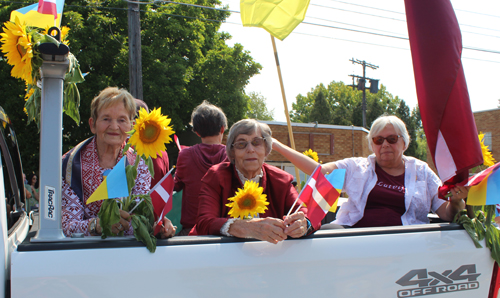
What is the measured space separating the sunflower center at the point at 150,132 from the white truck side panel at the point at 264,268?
448 millimetres

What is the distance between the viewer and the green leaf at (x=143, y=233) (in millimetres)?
1624

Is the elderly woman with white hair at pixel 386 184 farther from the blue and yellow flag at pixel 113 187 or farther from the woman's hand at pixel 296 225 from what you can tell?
the blue and yellow flag at pixel 113 187

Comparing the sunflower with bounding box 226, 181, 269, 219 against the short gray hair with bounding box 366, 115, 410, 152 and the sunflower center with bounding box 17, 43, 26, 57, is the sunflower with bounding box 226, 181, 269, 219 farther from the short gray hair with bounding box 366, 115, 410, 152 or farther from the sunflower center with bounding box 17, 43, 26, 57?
the short gray hair with bounding box 366, 115, 410, 152

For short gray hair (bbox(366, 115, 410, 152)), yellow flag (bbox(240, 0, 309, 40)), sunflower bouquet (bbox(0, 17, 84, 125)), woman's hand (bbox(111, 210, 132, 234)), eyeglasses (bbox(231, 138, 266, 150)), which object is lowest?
woman's hand (bbox(111, 210, 132, 234))

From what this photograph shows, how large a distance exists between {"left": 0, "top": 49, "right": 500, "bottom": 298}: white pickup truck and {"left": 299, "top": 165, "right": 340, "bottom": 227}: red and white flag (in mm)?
121

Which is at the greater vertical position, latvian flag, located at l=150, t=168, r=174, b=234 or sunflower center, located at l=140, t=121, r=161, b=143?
sunflower center, located at l=140, t=121, r=161, b=143

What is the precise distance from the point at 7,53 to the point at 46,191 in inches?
24.0

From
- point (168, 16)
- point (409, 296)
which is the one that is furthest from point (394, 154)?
point (168, 16)

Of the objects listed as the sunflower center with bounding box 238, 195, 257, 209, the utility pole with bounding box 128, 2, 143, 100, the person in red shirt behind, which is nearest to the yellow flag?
the person in red shirt behind

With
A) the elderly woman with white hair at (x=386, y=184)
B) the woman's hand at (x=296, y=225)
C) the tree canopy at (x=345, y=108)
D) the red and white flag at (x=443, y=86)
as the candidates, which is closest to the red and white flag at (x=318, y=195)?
the woman's hand at (x=296, y=225)

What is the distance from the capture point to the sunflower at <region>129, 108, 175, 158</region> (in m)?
1.68

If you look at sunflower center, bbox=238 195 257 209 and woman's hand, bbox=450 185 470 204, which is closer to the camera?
sunflower center, bbox=238 195 257 209

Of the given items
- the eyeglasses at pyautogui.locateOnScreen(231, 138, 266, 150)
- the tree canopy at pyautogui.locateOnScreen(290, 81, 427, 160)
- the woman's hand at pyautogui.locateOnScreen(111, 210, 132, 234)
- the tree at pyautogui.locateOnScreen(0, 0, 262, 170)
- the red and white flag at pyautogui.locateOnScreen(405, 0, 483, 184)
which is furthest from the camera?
the tree canopy at pyautogui.locateOnScreen(290, 81, 427, 160)

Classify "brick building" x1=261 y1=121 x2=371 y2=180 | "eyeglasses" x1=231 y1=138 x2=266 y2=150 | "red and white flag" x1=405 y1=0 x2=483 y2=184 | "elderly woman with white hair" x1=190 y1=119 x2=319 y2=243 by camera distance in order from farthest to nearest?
"brick building" x1=261 y1=121 x2=371 y2=180
"eyeglasses" x1=231 y1=138 x2=266 y2=150
"elderly woman with white hair" x1=190 y1=119 x2=319 y2=243
"red and white flag" x1=405 y1=0 x2=483 y2=184
